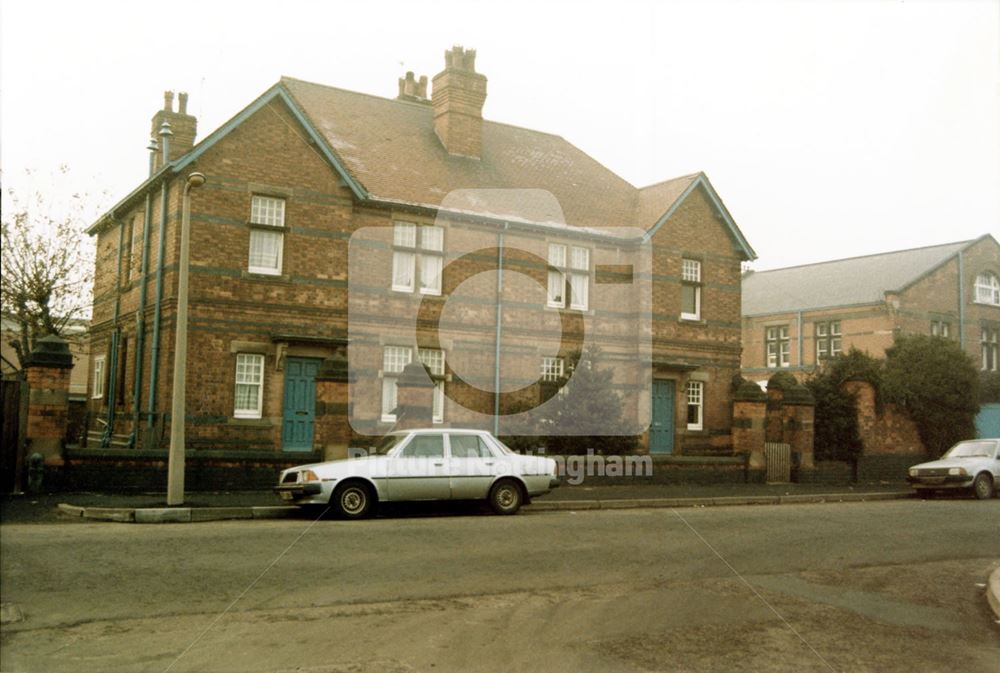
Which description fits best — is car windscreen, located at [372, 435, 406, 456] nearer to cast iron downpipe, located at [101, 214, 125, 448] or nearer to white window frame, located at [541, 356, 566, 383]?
white window frame, located at [541, 356, 566, 383]

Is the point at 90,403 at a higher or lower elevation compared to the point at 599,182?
lower

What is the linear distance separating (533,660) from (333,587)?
3.04 metres

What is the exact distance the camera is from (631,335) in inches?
1093

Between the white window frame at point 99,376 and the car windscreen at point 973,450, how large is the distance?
2428 cm

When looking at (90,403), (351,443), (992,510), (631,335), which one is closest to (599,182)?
(631,335)

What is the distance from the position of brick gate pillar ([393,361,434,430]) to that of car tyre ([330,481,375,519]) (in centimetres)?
576

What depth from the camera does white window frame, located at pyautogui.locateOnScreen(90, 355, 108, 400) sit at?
86.8 feet

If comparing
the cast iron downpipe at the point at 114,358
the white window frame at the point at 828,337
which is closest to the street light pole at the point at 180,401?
the cast iron downpipe at the point at 114,358

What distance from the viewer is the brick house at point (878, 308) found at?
42.4 metres

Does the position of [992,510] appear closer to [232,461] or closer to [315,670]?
[232,461]

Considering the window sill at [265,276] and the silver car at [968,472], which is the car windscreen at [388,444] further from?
the silver car at [968,472]

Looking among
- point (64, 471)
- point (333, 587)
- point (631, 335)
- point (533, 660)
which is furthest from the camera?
point (631, 335)

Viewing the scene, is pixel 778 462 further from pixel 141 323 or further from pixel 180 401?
pixel 141 323

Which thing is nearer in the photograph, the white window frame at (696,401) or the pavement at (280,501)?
the pavement at (280,501)
